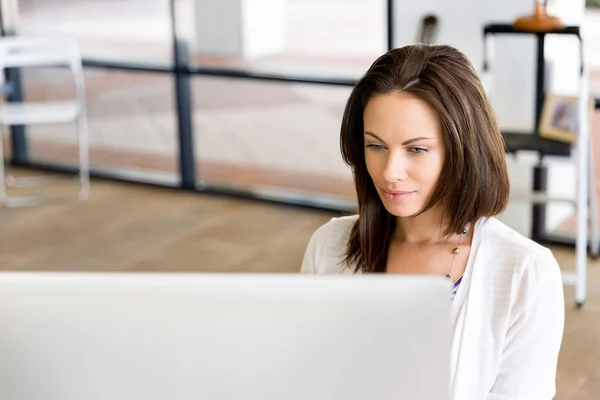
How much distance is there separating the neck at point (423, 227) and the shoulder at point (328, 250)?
105mm

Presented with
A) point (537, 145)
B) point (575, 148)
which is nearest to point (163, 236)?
point (537, 145)

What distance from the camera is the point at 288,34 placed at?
508cm

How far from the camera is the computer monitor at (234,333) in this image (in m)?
0.99

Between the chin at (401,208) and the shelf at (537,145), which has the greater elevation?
the chin at (401,208)

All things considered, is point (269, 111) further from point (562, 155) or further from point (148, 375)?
point (148, 375)

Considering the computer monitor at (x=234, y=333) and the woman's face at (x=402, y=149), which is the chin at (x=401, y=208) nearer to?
the woman's face at (x=402, y=149)

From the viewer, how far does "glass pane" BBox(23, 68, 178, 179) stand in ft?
18.7

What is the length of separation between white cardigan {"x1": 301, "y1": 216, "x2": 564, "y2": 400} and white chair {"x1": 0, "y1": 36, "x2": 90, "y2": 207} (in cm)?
Result: 394

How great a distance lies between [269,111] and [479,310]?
3.77m

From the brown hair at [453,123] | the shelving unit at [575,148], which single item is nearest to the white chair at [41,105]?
the shelving unit at [575,148]

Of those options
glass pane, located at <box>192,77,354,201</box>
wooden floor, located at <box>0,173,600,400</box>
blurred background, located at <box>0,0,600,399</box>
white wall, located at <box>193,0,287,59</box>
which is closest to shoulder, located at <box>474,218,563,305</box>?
blurred background, located at <box>0,0,600,399</box>

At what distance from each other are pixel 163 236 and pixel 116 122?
4.10ft

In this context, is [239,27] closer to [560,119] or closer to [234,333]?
[560,119]

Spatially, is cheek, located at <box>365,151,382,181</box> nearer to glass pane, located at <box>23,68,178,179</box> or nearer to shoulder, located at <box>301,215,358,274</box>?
shoulder, located at <box>301,215,358,274</box>
